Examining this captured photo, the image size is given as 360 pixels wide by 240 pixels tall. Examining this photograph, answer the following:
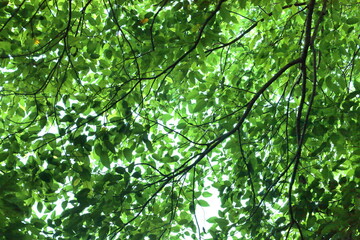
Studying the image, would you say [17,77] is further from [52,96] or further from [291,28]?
[291,28]

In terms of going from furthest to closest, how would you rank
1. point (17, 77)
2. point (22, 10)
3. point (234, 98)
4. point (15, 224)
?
point (234, 98), point (17, 77), point (22, 10), point (15, 224)

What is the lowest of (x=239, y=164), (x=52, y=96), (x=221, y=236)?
(x=221, y=236)

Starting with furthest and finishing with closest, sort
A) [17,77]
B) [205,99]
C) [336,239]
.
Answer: [17,77], [205,99], [336,239]

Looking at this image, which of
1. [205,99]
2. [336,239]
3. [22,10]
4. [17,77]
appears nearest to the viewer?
[336,239]

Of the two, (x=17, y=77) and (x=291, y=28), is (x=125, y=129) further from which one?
(x=291, y=28)

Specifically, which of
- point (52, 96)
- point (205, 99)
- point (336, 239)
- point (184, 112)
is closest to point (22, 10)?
point (52, 96)

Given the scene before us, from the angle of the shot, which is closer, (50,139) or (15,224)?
(15,224)

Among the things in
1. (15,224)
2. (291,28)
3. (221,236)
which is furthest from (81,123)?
(291,28)

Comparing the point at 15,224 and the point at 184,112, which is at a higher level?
the point at 184,112

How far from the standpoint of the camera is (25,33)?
14.9 ft

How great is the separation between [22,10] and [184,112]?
2.40 meters

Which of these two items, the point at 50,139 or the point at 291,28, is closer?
the point at 50,139

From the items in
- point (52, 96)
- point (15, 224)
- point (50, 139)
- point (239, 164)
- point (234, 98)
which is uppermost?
point (234, 98)

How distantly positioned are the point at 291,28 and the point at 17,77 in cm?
357
